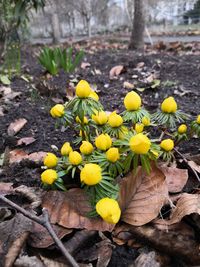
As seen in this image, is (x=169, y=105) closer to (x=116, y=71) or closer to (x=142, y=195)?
(x=142, y=195)

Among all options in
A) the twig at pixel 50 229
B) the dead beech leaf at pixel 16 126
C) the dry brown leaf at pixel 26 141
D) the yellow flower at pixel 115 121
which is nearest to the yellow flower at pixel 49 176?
the twig at pixel 50 229

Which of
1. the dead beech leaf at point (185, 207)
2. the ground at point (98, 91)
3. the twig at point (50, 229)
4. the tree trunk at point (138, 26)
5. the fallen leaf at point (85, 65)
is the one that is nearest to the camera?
the twig at point (50, 229)

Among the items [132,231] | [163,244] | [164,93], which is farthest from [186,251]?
[164,93]

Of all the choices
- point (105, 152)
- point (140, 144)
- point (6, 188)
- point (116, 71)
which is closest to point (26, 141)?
point (6, 188)

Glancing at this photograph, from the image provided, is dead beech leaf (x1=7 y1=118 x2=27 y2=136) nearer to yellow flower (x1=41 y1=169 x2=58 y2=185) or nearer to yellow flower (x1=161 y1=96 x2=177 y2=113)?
yellow flower (x1=41 y1=169 x2=58 y2=185)

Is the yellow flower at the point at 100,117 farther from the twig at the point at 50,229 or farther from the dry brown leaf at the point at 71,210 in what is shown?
the twig at the point at 50,229

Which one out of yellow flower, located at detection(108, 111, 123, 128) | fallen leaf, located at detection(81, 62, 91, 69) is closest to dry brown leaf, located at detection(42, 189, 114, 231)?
yellow flower, located at detection(108, 111, 123, 128)
